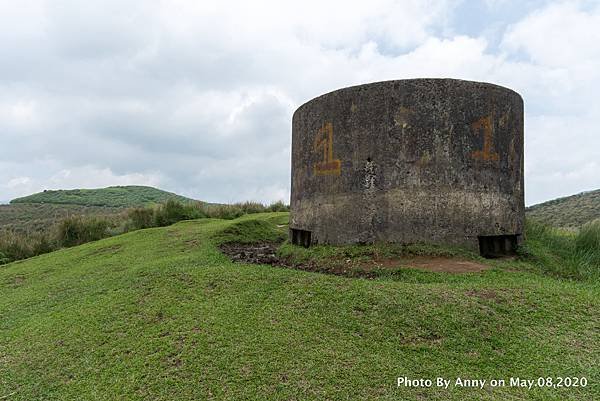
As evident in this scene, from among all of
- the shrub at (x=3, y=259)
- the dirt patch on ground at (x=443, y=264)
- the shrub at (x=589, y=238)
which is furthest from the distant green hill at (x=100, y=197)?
the dirt patch on ground at (x=443, y=264)

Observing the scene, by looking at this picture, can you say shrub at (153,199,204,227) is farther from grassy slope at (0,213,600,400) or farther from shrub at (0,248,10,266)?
grassy slope at (0,213,600,400)

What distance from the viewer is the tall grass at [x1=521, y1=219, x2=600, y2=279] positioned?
21.7 ft

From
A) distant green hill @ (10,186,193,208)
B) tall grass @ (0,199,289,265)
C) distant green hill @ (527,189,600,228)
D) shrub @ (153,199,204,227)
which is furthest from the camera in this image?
distant green hill @ (10,186,193,208)

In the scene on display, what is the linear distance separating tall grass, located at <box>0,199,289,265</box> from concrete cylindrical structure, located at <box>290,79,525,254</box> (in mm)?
9553

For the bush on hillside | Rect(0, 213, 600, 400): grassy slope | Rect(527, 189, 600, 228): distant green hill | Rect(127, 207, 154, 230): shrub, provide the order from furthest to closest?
Rect(527, 189, 600, 228): distant green hill → Rect(127, 207, 154, 230): shrub → the bush on hillside → Rect(0, 213, 600, 400): grassy slope

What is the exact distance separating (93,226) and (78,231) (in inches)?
19.0

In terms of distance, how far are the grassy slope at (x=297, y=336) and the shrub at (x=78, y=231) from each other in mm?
7972

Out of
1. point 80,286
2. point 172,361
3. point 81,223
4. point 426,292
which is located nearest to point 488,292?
point 426,292

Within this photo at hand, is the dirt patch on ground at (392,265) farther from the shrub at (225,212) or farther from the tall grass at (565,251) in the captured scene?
the shrub at (225,212)

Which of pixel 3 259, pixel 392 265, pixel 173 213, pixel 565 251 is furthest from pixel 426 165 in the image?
pixel 3 259

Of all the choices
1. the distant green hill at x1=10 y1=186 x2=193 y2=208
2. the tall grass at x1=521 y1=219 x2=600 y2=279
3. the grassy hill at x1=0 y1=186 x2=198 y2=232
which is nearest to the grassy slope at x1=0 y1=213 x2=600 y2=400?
the tall grass at x1=521 y1=219 x2=600 y2=279

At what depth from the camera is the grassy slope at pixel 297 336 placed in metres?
3.49

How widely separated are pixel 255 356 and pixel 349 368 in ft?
2.86

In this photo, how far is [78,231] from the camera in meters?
13.7
